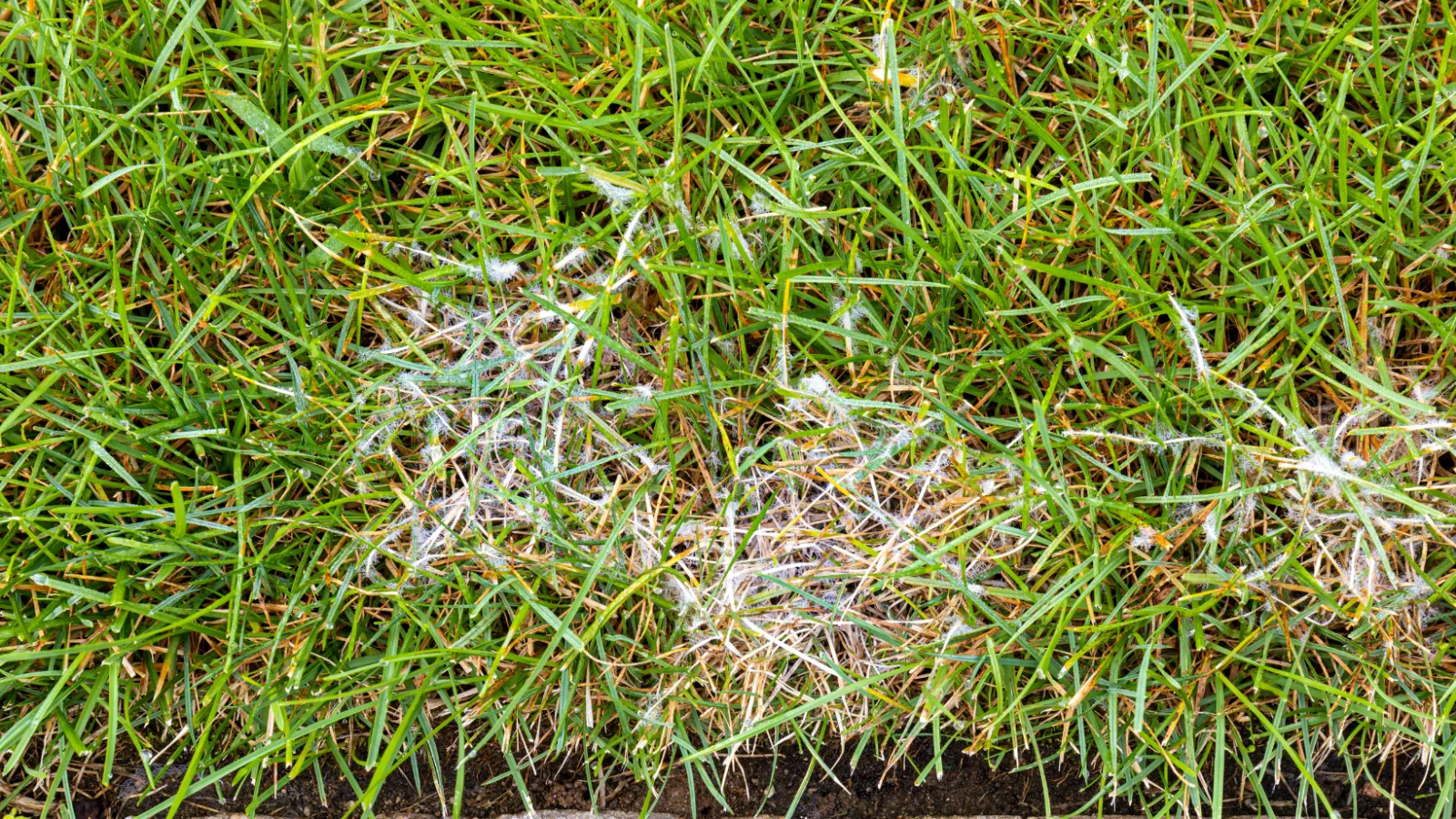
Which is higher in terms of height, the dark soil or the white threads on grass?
the white threads on grass

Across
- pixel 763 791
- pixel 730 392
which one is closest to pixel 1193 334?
pixel 730 392

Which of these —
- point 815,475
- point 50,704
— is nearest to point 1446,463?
point 815,475

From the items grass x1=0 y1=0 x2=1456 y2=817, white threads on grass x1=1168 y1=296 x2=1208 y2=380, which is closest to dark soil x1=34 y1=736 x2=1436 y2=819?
grass x1=0 y1=0 x2=1456 y2=817

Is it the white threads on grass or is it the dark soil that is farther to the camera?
the dark soil

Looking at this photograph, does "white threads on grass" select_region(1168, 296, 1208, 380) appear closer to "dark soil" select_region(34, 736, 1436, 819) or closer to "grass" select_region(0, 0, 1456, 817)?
"grass" select_region(0, 0, 1456, 817)

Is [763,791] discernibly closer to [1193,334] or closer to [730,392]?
[730,392]
